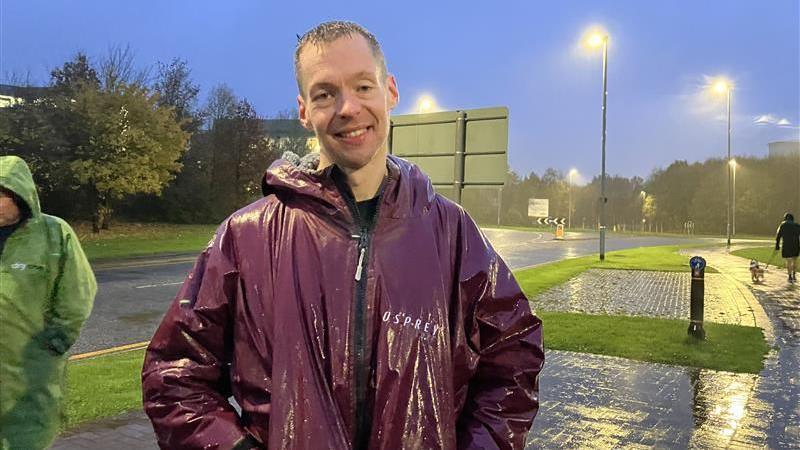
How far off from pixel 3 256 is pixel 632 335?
8.30 m

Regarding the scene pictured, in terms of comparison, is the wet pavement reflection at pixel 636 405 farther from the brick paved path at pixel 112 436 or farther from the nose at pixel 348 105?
the nose at pixel 348 105

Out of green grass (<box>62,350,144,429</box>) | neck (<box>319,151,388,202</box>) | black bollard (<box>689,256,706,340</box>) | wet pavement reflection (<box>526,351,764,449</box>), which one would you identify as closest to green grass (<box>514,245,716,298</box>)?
black bollard (<box>689,256,706,340</box>)

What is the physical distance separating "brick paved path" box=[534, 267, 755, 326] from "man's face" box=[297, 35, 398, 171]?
34.4ft

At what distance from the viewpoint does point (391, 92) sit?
185 cm

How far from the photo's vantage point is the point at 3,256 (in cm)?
287

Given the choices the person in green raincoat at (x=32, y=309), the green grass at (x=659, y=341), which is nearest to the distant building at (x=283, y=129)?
the green grass at (x=659, y=341)

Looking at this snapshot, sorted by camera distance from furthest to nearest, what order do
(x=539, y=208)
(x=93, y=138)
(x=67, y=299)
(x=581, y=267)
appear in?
(x=539, y=208) → (x=93, y=138) → (x=581, y=267) → (x=67, y=299)

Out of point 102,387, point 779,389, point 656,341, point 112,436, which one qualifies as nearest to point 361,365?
point 112,436

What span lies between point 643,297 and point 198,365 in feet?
44.0

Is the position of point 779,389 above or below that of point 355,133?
below

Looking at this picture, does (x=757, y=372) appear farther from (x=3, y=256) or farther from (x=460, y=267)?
(x=3, y=256)

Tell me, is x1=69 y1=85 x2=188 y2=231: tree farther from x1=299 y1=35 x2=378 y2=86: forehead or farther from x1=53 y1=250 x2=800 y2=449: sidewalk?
x1=299 y1=35 x2=378 y2=86: forehead

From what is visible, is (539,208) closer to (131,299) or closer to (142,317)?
(131,299)

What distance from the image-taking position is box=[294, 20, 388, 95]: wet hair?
1661 millimetres
